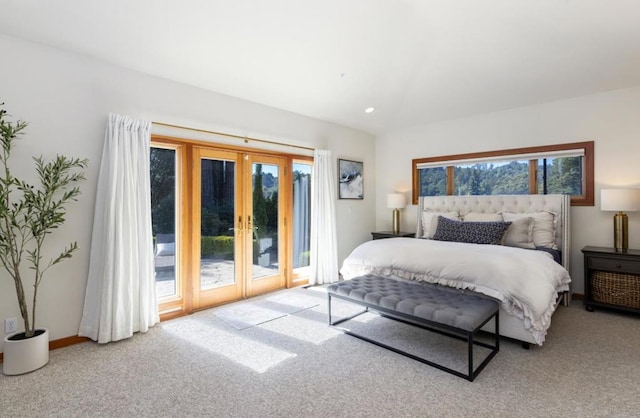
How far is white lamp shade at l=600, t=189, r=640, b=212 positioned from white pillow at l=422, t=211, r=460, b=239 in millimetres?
1674

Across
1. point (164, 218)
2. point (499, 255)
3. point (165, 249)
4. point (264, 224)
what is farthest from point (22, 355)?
point (499, 255)

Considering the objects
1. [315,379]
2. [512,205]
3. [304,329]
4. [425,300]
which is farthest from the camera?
[512,205]

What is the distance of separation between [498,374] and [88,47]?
14.4ft

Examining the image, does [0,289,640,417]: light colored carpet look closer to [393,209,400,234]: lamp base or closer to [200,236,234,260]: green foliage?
[200,236,234,260]: green foliage

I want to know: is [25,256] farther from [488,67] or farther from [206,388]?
[488,67]

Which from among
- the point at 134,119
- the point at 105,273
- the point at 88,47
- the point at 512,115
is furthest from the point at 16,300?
the point at 512,115

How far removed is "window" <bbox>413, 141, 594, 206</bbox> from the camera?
425 cm

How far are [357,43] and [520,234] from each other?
3037mm

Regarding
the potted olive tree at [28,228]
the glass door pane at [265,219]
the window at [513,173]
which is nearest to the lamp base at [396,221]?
the window at [513,173]

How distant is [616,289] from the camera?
3.57 metres

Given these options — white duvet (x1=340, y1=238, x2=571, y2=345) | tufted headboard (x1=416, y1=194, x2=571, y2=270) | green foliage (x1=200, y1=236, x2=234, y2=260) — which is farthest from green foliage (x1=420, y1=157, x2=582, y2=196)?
green foliage (x1=200, y1=236, x2=234, y2=260)

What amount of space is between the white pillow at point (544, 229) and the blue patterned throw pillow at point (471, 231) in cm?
41

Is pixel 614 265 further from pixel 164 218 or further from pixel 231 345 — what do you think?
pixel 164 218

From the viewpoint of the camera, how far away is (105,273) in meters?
2.96
